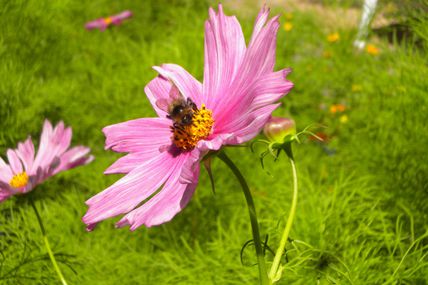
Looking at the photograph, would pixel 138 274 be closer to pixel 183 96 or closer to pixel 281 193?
pixel 281 193

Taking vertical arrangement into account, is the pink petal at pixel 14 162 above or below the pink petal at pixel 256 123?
below

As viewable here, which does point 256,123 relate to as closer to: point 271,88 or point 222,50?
point 271,88

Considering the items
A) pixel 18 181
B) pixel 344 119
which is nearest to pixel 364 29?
pixel 344 119

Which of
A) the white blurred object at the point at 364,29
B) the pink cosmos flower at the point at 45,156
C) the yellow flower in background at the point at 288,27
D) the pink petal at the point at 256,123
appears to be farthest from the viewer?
the yellow flower in background at the point at 288,27

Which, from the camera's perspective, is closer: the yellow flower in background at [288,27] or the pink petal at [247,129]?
the pink petal at [247,129]

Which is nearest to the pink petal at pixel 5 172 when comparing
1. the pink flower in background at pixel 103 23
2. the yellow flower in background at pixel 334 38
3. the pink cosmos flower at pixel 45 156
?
the pink cosmos flower at pixel 45 156

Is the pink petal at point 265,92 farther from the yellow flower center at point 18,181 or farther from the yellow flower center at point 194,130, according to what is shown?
the yellow flower center at point 18,181

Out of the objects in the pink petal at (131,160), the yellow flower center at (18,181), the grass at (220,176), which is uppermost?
the pink petal at (131,160)
